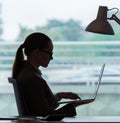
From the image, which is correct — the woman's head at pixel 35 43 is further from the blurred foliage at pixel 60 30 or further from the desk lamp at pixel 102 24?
the blurred foliage at pixel 60 30

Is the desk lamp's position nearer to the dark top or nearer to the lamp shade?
the lamp shade

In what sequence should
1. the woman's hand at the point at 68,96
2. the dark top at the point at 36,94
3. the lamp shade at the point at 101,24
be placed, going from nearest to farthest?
the dark top at the point at 36,94, the lamp shade at the point at 101,24, the woman's hand at the point at 68,96

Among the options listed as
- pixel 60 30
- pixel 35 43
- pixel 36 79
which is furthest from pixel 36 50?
pixel 60 30

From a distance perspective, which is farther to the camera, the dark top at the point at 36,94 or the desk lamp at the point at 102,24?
the desk lamp at the point at 102,24

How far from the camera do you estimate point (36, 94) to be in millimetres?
2393

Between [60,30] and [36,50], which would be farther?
[60,30]

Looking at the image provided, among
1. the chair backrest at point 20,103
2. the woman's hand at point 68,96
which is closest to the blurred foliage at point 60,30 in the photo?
the woman's hand at point 68,96

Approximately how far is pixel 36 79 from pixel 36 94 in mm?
88

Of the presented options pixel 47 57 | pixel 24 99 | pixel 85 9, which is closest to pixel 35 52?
pixel 47 57

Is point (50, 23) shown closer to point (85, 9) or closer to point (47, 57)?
point (85, 9)

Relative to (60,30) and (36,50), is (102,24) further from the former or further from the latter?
(60,30)

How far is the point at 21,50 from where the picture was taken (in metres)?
2.62

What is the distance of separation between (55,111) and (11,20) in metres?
3.84

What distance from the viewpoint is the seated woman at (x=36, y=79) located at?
2369 mm
